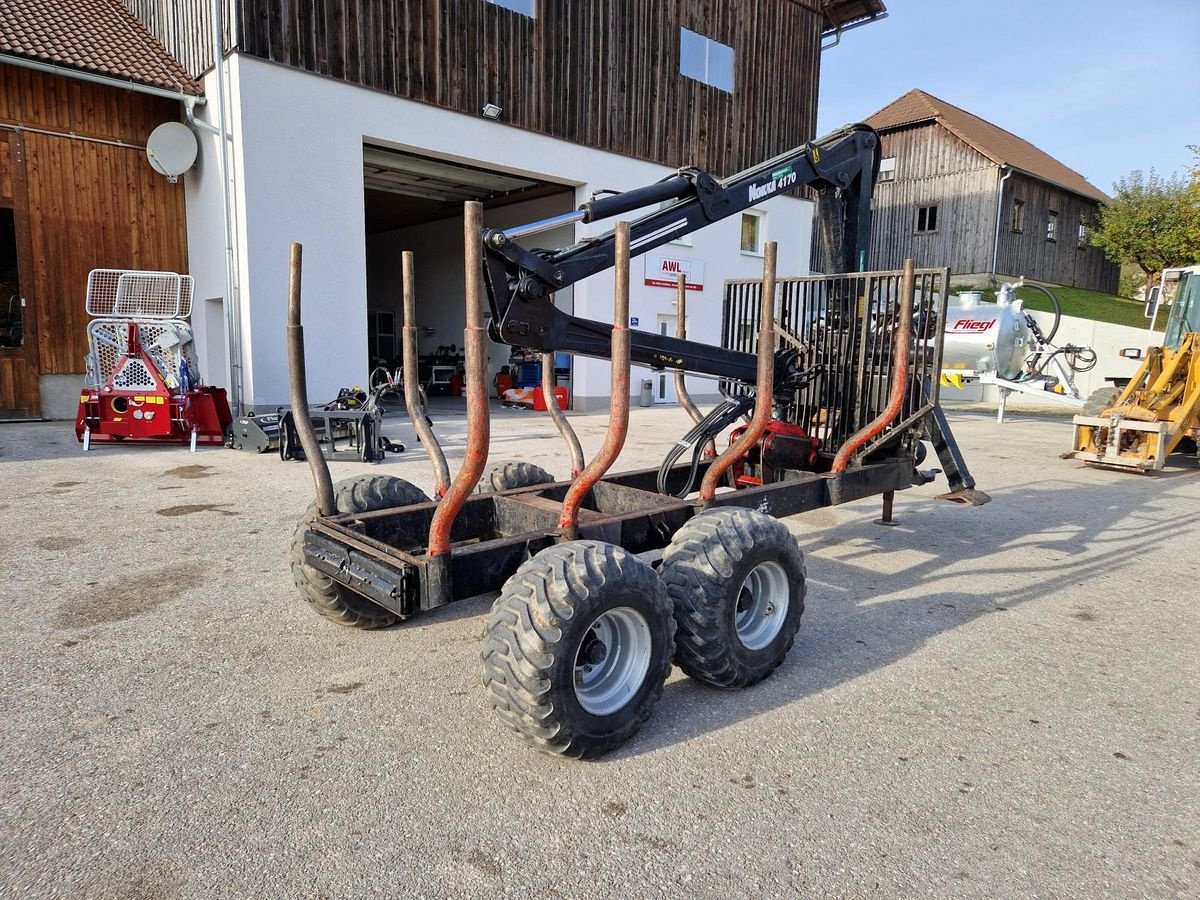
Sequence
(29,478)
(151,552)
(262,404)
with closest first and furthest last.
A: (151,552), (29,478), (262,404)

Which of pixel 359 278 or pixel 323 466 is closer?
pixel 323 466

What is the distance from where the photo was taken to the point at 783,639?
375 centimetres

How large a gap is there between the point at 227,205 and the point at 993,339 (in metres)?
13.9

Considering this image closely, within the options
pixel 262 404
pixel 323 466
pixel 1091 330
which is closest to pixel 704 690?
pixel 323 466

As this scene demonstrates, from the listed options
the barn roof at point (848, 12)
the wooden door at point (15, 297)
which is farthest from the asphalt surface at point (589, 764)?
the barn roof at point (848, 12)

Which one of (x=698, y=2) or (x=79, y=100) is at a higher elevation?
(x=698, y=2)

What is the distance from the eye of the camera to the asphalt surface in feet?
7.81

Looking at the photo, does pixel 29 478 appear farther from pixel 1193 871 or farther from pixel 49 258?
pixel 1193 871

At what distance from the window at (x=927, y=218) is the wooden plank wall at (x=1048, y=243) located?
257 cm

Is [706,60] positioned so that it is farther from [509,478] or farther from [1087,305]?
[1087,305]

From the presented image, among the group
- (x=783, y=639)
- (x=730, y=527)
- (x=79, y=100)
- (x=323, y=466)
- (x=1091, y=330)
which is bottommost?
(x=783, y=639)

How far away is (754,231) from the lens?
2036 cm

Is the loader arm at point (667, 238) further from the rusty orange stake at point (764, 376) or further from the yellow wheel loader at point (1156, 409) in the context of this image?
the yellow wheel loader at point (1156, 409)

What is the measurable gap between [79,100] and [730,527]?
14.4 meters
